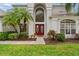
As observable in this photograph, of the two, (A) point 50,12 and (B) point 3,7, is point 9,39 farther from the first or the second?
(A) point 50,12

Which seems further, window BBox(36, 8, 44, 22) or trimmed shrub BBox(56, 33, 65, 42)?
window BBox(36, 8, 44, 22)

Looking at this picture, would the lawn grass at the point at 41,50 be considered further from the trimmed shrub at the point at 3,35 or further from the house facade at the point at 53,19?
the house facade at the point at 53,19

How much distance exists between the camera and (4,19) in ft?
21.6

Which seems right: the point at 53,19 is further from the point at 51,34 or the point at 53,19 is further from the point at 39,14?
the point at 51,34

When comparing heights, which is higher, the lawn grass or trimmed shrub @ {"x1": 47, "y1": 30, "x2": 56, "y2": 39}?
trimmed shrub @ {"x1": 47, "y1": 30, "x2": 56, "y2": 39}

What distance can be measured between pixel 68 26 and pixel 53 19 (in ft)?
2.03

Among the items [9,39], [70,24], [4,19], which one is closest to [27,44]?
[9,39]

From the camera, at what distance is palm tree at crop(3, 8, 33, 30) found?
6241 millimetres

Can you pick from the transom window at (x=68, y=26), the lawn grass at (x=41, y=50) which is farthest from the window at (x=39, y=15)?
the lawn grass at (x=41, y=50)

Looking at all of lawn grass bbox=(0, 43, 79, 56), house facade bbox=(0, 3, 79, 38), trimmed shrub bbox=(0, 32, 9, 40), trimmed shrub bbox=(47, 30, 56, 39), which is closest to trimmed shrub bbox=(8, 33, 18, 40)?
trimmed shrub bbox=(0, 32, 9, 40)

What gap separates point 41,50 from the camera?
5766 mm

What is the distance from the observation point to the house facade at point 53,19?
22.1 feet

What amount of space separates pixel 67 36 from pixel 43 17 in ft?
3.46

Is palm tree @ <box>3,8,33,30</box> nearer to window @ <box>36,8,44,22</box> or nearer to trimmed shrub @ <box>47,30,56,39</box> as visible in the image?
window @ <box>36,8,44,22</box>
